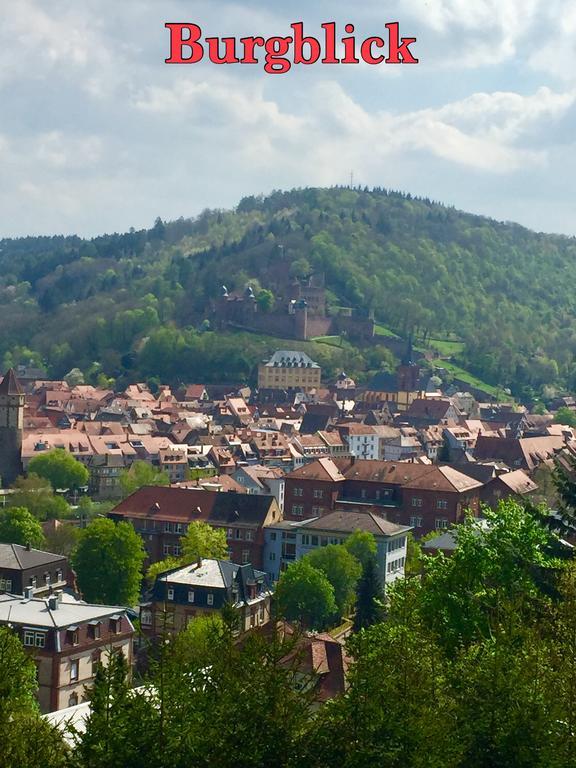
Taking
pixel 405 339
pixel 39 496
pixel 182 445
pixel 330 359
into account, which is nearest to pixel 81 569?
pixel 39 496

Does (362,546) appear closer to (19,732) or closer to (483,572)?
(483,572)

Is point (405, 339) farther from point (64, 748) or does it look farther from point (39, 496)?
point (64, 748)

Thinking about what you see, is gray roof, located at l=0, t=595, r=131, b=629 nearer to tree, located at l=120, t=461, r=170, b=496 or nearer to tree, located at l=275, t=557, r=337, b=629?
tree, located at l=275, t=557, r=337, b=629

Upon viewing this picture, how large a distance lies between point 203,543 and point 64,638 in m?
19.4

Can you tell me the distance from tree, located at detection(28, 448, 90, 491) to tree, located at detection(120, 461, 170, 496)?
326 cm

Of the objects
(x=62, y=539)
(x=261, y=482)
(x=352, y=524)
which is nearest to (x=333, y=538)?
(x=352, y=524)

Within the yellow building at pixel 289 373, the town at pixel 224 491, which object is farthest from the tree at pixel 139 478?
the yellow building at pixel 289 373

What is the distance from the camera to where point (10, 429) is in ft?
327

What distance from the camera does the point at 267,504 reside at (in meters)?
69.1

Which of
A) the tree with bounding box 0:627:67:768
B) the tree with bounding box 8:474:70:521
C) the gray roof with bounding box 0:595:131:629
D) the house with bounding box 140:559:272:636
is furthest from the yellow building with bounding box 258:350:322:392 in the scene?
the tree with bounding box 0:627:67:768

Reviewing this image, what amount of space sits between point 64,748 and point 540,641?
7.89m

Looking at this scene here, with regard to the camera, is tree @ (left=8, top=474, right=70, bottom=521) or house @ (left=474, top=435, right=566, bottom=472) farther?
house @ (left=474, top=435, right=566, bottom=472)

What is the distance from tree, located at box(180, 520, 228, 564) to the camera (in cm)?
6200

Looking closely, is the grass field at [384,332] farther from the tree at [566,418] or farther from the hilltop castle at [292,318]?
the tree at [566,418]
